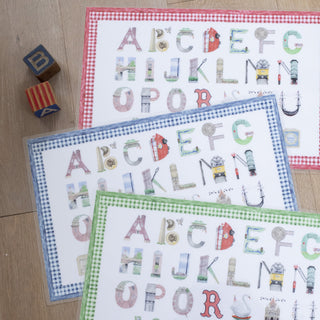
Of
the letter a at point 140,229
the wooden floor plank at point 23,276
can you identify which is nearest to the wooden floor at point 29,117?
the wooden floor plank at point 23,276

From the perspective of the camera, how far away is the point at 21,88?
109 centimetres

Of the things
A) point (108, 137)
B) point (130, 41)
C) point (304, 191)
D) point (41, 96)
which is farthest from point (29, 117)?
point (304, 191)

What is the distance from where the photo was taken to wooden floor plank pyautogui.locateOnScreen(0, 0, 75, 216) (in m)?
1.06

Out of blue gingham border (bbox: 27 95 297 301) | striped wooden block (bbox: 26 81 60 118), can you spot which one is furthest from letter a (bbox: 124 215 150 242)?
striped wooden block (bbox: 26 81 60 118)

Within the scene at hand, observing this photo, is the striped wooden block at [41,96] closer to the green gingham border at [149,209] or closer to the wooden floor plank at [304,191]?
the green gingham border at [149,209]

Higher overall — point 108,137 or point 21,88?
point 21,88

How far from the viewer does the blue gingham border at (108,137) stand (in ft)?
3.38

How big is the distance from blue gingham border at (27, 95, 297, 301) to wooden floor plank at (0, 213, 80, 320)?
2 centimetres

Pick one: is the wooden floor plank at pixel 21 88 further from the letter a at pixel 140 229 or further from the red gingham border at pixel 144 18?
the letter a at pixel 140 229

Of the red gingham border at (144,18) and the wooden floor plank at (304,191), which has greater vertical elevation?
the red gingham border at (144,18)

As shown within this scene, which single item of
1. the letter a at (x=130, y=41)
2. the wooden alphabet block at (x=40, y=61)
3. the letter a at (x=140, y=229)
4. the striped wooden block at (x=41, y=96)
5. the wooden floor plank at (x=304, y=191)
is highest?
the letter a at (x=130, y=41)

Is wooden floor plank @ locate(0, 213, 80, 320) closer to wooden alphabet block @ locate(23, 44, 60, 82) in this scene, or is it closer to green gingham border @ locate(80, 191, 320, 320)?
green gingham border @ locate(80, 191, 320, 320)

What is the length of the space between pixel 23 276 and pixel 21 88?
471 millimetres

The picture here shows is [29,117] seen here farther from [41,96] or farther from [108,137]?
[108,137]
